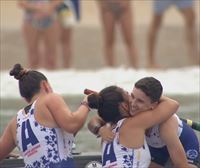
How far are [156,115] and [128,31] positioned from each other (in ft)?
18.6

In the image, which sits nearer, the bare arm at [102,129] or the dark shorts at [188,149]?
the bare arm at [102,129]

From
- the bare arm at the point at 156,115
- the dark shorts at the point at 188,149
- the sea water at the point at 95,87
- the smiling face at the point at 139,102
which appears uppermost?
the smiling face at the point at 139,102

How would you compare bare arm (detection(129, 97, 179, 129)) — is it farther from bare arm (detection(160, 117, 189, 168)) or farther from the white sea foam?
the white sea foam

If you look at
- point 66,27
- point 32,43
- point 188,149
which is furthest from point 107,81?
point 188,149

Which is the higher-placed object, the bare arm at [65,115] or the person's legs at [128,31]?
the bare arm at [65,115]

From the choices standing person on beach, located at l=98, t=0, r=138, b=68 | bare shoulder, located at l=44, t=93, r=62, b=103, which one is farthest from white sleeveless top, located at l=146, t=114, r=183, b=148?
standing person on beach, located at l=98, t=0, r=138, b=68

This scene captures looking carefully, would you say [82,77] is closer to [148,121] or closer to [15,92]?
[15,92]

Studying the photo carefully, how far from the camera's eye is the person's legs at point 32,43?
1059 centimetres

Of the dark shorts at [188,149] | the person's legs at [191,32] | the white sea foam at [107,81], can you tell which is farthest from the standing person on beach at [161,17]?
the dark shorts at [188,149]

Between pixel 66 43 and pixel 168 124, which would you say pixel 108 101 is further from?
pixel 66 43

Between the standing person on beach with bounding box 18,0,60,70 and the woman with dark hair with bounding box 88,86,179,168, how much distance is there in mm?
5101

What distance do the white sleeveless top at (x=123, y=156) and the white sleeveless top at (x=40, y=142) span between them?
288mm

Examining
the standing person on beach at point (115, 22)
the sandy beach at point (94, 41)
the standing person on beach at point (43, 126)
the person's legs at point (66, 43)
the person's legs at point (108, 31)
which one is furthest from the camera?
the sandy beach at point (94, 41)

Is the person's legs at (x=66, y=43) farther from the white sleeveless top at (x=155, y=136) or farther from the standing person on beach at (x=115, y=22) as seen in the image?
the white sleeveless top at (x=155, y=136)
